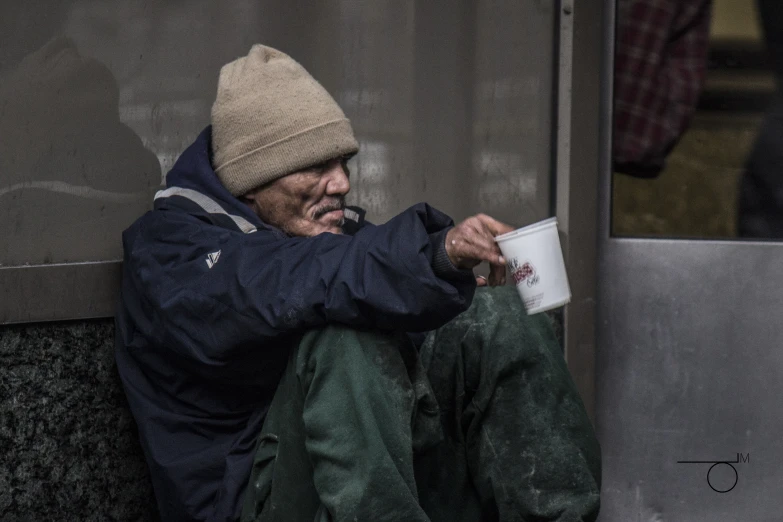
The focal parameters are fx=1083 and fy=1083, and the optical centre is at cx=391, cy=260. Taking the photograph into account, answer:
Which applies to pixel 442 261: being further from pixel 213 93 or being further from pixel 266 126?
pixel 213 93

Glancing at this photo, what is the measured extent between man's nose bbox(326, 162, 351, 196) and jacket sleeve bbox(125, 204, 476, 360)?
49cm

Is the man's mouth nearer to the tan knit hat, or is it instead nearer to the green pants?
the tan knit hat

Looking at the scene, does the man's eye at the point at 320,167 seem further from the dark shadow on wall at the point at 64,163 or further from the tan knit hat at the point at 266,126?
the dark shadow on wall at the point at 64,163

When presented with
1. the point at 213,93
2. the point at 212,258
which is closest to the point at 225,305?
the point at 212,258

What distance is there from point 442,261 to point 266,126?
838 millimetres

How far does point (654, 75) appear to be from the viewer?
3.68 meters

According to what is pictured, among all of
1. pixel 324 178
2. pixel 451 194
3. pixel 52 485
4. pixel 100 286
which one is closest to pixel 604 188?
pixel 451 194

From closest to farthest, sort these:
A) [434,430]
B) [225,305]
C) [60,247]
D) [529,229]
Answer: [529,229] < [225,305] < [434,430] < [60,247]

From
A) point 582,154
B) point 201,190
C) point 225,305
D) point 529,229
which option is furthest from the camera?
point 582,154

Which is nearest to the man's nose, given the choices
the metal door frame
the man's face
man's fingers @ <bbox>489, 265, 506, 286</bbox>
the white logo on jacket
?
the man's face

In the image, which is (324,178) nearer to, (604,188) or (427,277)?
(427,277)

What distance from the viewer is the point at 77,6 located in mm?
2852

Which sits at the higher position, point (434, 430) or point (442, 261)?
point (442, 261)

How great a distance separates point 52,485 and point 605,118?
2.09 m
